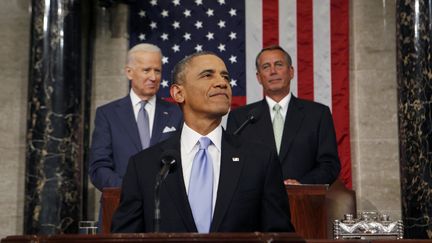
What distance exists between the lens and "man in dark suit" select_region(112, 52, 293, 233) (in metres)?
4.32

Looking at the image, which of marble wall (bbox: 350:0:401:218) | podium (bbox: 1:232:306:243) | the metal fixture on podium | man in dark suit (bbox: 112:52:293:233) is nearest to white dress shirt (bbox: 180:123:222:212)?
man in dark suit (bbox: 112:52:293:233)

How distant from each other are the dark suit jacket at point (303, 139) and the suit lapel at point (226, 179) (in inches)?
109

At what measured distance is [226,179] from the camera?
438 cm

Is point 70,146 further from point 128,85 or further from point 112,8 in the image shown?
point 112,8

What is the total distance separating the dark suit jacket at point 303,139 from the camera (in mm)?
7406

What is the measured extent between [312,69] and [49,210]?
11.4 ft

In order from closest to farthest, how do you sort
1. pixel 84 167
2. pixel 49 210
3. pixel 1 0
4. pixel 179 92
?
pixel 179 92
pixel 49 210
pixel 84 167
pixel 1 0

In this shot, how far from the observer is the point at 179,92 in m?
4.79

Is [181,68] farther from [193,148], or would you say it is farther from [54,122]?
[54,122]

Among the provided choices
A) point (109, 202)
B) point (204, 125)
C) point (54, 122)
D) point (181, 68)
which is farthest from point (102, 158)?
point (204, 125)

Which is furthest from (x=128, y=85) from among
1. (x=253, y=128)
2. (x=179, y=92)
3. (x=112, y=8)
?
(x=179, y=92)

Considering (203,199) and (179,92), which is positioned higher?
(179,92)

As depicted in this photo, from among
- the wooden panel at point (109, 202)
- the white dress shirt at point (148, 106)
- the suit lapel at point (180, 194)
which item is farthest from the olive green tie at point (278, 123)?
the suit lapel at point (180, 194)

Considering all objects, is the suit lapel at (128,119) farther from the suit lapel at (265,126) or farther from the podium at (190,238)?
the podium at (190,238)
